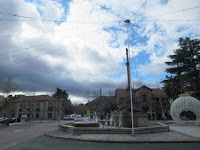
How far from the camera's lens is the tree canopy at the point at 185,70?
112ft

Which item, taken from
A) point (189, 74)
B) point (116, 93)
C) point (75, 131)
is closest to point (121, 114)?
point (75, 131)

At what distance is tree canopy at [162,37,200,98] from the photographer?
3422 centimetres

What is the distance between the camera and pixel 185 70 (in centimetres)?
3669

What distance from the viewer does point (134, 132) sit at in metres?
11.7

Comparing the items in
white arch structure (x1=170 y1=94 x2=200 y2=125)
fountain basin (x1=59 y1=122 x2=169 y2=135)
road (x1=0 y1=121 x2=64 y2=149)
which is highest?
white arch structure (x1=170 y1=94 x2=200 y2=125)

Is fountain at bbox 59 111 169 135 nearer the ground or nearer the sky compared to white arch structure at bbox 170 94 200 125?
nearer the ground

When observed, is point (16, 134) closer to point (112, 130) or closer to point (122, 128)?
point (112, 130)

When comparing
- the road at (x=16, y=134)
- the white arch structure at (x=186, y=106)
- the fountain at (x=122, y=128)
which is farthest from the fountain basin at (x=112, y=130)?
the white arch structure at (x=186, y=106)

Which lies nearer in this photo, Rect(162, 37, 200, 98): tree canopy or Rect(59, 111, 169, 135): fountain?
Rect(59, 111, 169, 135): fountain

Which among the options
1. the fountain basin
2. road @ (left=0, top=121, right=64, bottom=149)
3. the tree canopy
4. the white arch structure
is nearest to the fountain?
the fountain basin

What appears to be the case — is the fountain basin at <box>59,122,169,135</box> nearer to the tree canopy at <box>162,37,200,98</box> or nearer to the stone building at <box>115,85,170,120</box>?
the tree canopy at <box>162,37,200,98</box>

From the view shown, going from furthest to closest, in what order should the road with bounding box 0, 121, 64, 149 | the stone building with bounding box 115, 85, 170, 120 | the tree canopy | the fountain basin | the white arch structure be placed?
the stone building with bounding box 115, 85, 170, 120, the tree canopy, the white arch structure, the fountain basin, the road with bounding box 0, 121, 64, 149

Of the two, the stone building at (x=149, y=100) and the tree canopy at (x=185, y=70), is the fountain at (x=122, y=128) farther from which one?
the stone building at (x=149, y=100)

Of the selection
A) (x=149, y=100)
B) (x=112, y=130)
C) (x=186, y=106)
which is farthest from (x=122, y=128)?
(x=149, y=100)
